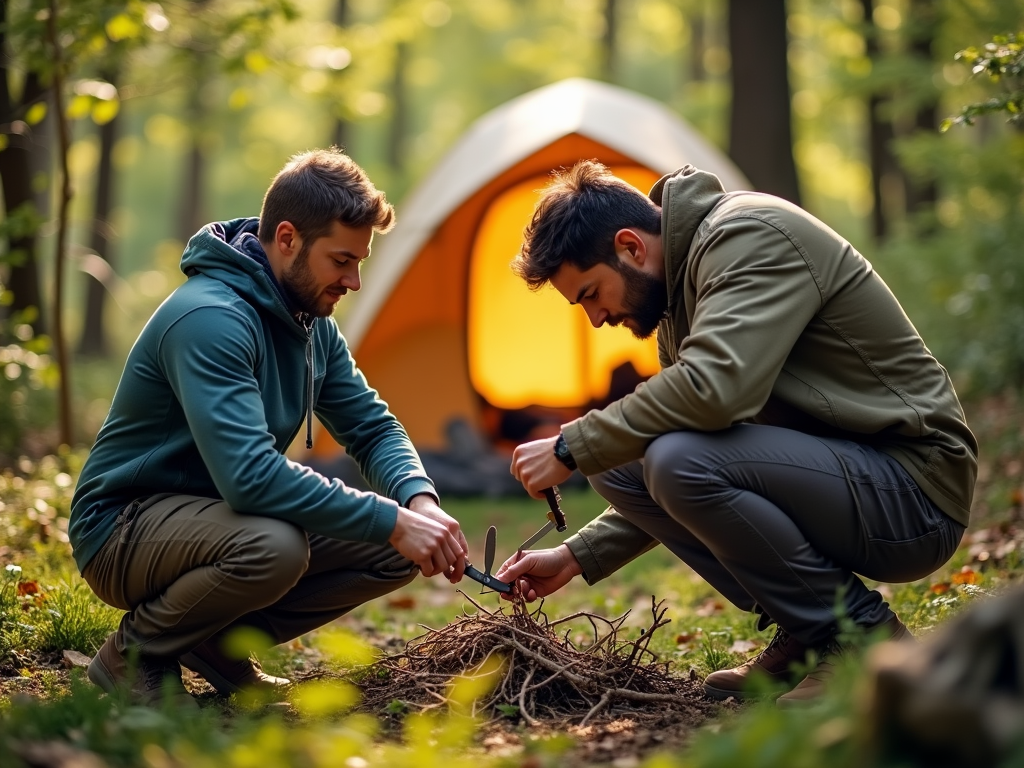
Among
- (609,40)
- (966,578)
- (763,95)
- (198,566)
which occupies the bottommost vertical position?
(966,578)

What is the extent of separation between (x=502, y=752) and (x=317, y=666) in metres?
1.13

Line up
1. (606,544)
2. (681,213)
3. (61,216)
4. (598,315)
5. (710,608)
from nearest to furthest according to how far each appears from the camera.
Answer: (681,213)
(598,315)
(606,544)
(710,608)
(61,216)

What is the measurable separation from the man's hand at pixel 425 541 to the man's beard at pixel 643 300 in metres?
0.78

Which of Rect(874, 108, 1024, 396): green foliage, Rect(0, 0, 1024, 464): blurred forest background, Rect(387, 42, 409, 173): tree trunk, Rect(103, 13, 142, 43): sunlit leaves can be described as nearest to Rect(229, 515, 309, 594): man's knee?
Rect(0, 0, 1024, 464): blurred forest background

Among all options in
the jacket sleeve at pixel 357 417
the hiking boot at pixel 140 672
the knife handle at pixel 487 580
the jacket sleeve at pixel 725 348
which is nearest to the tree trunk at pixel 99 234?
the jacket sleeve at pixel 357 417

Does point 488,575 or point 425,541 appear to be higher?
point 425,541

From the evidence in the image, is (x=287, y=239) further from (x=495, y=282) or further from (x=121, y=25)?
(x=495, y=282)

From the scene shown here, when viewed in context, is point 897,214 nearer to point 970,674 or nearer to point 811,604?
point 811,604

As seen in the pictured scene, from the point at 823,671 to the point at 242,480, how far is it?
150 cm

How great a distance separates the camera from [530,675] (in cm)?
276

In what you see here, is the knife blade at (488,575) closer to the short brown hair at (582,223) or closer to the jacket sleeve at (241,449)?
the jacket sleeve at (241,449)

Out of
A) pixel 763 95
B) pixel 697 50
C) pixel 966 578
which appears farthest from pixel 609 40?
pixel 966 578

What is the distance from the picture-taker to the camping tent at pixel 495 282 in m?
7.33

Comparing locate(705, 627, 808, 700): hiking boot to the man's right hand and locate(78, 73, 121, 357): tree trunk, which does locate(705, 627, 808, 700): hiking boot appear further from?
locate(78, 73, 121, 357): tree trunk
